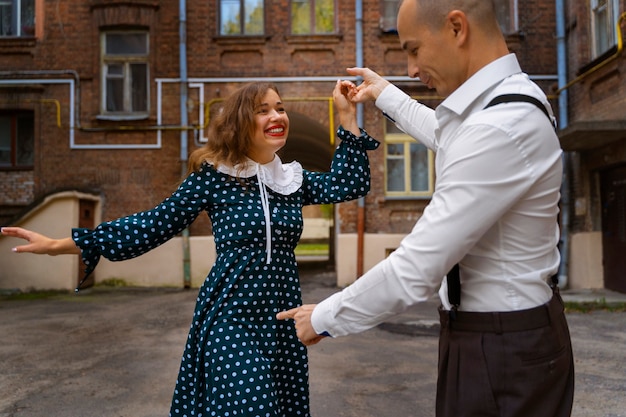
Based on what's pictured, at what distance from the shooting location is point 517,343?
1.50m

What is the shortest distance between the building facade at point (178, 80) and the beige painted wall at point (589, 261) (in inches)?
128

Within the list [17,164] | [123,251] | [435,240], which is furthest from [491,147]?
[17,164]

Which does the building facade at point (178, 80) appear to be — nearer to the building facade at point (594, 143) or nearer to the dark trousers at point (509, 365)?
the building facade at point (594, 143)

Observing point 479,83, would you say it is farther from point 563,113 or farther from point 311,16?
point 311,16

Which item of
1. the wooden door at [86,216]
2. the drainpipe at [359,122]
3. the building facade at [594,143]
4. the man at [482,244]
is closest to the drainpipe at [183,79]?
the wooden door at [86,216]

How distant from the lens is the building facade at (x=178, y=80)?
13.3 meters

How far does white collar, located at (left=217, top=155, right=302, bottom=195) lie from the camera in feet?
8.93

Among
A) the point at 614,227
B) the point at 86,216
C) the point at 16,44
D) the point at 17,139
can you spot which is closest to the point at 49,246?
the point at 86,216

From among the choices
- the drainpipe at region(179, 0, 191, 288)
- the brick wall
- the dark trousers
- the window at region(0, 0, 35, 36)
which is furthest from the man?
the window at region(0, 0, 35, 36)

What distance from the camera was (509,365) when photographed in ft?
4.92

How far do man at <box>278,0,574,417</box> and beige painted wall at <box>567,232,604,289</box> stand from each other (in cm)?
1143

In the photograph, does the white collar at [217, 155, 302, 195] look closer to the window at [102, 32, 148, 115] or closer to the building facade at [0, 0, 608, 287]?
the building facade at [0, 0, 608, 287]

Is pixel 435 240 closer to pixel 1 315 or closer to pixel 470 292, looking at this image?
pixel 470 292

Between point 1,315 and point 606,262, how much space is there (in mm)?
10819
